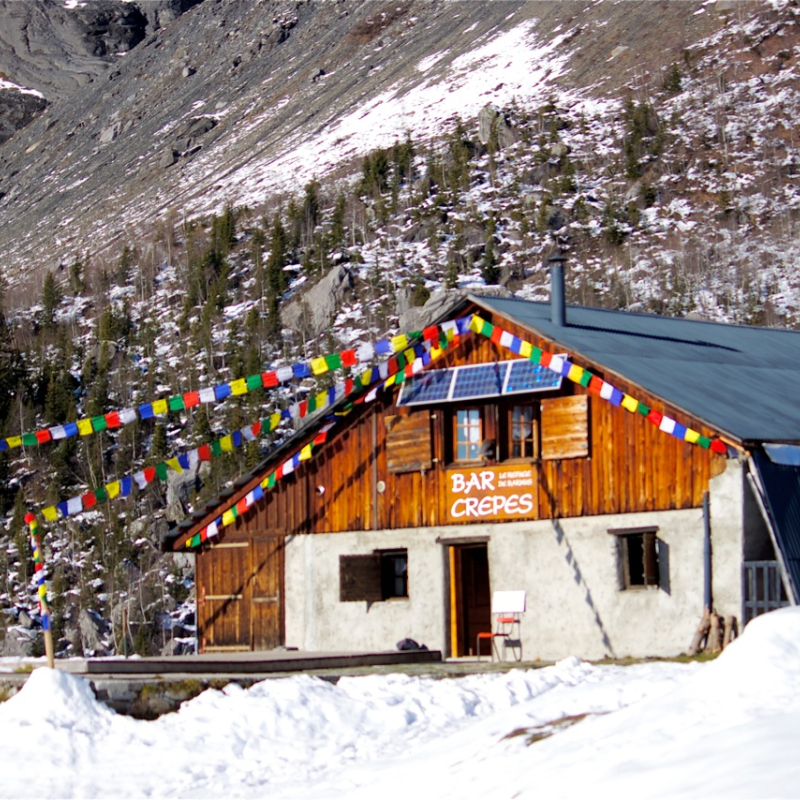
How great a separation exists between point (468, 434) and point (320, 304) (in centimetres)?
5725

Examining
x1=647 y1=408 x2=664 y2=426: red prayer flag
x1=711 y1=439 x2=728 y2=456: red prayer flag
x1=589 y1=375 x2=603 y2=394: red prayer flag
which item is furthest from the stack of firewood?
x1=589 y1=375 x2=603 y2=394: red prayer flag

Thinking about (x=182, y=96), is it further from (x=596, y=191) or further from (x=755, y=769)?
(x=755, y=769)

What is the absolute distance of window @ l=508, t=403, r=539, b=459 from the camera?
23395 mm

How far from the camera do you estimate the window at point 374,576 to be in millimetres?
24531

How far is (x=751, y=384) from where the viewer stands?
24438 mm

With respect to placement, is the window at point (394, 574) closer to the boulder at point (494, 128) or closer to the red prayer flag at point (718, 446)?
the red prayer flag at point (718, 446)

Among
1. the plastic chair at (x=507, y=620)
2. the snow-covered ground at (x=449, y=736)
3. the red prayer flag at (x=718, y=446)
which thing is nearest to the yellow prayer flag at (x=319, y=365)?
the plastic chair at (x=507, y=620)

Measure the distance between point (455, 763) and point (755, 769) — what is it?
12.6 feet

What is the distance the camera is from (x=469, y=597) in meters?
24.5

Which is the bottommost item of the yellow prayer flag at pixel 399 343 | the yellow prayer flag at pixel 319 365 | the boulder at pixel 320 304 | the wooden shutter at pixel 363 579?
the wooden shutter at pixel 363 579

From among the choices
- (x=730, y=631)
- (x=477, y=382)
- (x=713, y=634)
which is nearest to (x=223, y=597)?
(x=477, y=382)

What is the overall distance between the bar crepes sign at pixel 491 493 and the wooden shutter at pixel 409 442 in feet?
1.92

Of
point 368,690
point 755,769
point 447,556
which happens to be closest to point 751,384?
point 447,556

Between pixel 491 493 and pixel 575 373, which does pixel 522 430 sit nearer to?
pixel 491 493
